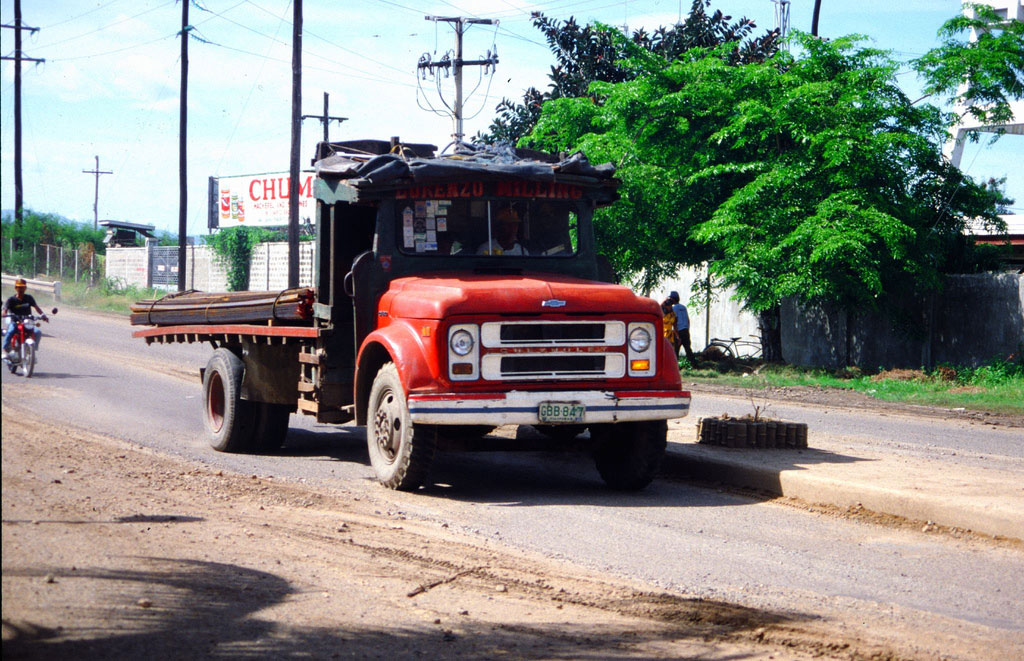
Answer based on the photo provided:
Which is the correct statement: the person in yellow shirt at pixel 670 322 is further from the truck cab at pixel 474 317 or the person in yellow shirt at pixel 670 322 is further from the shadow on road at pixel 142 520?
the shadow on road at pixel 142 520

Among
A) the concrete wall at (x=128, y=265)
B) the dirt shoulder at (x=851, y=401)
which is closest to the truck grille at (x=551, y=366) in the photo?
the dirt shoulder at (x=851, y=401)

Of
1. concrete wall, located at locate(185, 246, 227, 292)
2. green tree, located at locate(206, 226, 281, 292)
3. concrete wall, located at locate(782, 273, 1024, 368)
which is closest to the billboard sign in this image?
concrete wall, located at locate(185, 246, 227, 292)

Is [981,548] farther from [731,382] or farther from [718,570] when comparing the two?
[731,382]

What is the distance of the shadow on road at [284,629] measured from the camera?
4754 mm

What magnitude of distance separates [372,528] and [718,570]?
228 centimetres

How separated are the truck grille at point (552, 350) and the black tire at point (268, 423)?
368 cm

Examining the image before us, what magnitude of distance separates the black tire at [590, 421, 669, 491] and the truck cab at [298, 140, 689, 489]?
0.01m

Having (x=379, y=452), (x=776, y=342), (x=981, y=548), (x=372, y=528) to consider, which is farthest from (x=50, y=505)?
(x=776, y=342)

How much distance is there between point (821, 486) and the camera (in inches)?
343

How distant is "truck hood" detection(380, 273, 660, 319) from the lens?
28.1 ft

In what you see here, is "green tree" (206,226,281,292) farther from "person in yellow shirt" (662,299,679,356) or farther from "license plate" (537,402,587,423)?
"license plate" (537,402,587,423)

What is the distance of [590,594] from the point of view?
235 inches

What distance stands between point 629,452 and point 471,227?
7.63 feet

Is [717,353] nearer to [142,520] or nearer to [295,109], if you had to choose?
[295,109]
